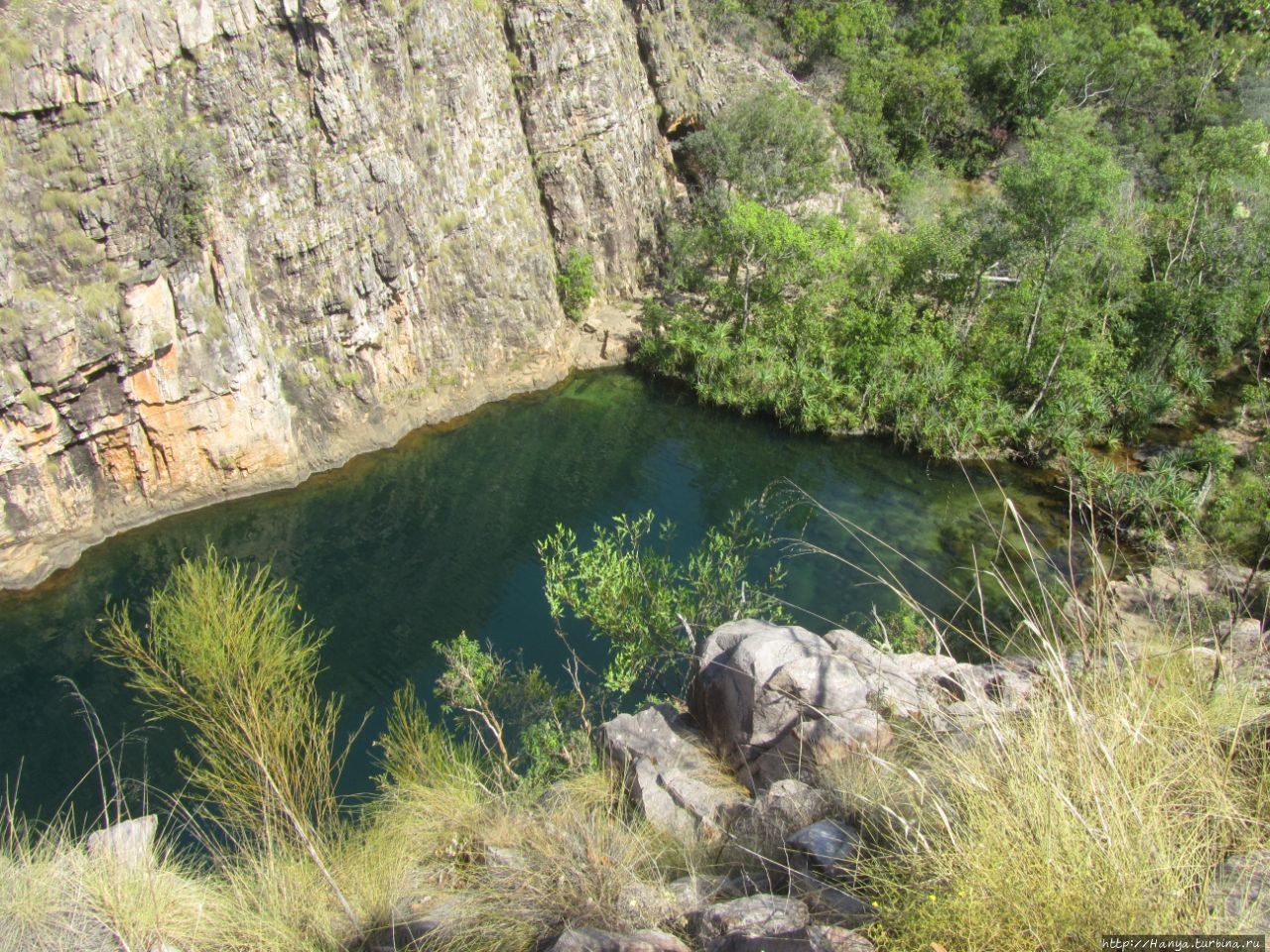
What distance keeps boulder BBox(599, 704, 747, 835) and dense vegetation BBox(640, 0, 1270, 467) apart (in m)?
13.5

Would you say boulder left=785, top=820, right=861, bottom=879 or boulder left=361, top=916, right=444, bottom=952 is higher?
boulder left=785, top=820, right=861, bottom=879

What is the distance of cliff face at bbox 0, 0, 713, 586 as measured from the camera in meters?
22.4

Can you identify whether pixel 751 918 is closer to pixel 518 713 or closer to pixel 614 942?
pixel 614 942

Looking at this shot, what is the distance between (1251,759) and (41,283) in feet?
86.2

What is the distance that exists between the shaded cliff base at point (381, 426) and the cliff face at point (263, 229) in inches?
3.7

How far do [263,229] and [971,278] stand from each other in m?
24.3


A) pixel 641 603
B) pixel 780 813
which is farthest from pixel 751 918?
pixel 641 603

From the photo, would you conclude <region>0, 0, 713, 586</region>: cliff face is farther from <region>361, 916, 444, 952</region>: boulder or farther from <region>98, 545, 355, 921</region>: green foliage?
<region>361, 916, 444, 952</region>: boulder

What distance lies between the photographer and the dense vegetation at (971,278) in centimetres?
2945

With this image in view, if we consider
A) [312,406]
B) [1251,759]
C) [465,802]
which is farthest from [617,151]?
[1251,759]

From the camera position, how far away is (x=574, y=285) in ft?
126

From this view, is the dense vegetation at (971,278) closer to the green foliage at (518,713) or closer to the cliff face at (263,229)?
the cliff face at (263,229)

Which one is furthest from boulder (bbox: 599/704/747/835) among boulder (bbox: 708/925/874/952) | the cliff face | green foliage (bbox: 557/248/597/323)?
green foliage (bbox: 557/248/597/323)

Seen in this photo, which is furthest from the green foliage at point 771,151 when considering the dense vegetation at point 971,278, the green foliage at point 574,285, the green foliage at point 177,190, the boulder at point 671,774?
the boulder at point 671,774
